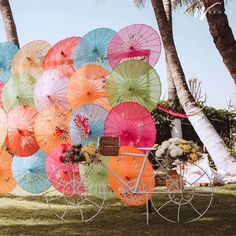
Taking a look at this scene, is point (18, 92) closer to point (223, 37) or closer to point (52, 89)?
point (52, 89)

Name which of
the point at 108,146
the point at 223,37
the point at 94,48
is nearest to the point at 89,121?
the point at 108,146

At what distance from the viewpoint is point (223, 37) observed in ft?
27.0

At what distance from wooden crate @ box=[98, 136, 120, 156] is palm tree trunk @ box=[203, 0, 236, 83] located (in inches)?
109

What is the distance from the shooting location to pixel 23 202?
31.1 ft

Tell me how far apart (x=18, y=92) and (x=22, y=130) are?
751 millimetres

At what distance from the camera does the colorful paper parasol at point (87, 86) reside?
8.30 m

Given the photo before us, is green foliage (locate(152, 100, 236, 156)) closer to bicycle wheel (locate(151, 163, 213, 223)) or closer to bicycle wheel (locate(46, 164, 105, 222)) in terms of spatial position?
bicycle wheel (locate(151, 163, 213, 223))

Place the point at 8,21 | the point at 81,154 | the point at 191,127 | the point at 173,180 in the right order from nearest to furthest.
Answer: the point at 81,154 → the point at 173,180 → the point at 8,21 → the point at 191,127

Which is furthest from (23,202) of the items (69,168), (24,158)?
(69,168)

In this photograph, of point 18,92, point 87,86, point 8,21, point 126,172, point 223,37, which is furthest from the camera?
point 8,21

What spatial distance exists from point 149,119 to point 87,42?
2.07m

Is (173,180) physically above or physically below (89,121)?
below

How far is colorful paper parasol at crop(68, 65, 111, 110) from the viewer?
830cm

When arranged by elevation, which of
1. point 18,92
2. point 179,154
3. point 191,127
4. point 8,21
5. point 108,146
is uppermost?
point 8,21
